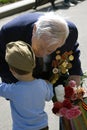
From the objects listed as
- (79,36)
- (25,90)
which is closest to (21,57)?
(25,90)

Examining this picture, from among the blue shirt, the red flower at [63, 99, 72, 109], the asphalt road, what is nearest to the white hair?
the blue shirt

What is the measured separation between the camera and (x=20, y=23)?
10.2ft

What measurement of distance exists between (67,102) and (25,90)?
0.31 m

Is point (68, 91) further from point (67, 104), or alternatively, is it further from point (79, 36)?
point (79, 36)

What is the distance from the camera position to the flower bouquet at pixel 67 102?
112 inches

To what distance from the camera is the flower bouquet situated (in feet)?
9.37

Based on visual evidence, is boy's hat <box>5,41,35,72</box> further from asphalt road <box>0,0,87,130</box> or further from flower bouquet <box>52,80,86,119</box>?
asphalt road <box>0,0,87,130</box>

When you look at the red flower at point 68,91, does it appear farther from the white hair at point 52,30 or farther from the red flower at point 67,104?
the white hair at point 52,30

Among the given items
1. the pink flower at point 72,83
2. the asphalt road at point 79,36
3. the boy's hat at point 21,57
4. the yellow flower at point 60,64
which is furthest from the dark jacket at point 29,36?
the asphalt road at point 79,36

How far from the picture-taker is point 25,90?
280 cm

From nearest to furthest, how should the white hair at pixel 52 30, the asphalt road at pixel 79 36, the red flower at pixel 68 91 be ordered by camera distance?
the white hair at pixel 52 30
the red flower at pixel 68 91
the asphalt road at pixel 79 36

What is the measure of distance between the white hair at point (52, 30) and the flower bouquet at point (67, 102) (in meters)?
0.35

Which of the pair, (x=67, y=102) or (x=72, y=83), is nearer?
(x=67, y=102)

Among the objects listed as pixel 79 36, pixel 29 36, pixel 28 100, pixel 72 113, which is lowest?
pixel 79 36
